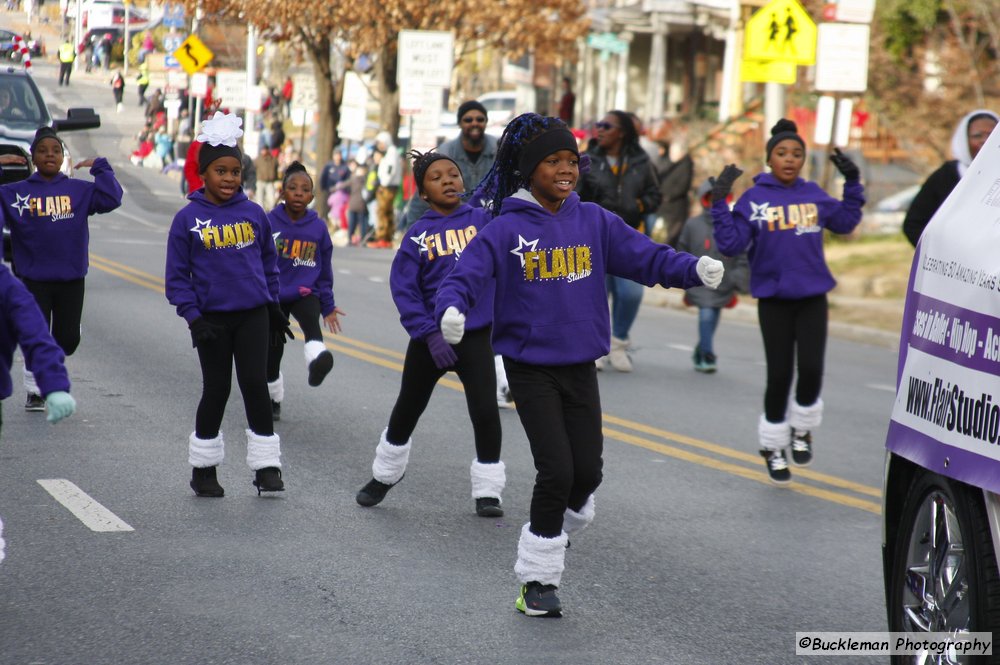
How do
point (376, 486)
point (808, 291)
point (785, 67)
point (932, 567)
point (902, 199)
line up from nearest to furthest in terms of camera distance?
point (932, 567), point (376, 486), point (808, 291), point (785, 67), point (902, 199)

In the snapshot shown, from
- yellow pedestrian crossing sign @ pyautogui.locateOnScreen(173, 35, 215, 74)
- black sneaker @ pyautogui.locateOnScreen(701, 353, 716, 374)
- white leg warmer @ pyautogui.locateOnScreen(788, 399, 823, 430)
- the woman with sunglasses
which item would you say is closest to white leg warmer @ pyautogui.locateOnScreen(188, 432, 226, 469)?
white leg warmer @ pyautogui.locateOnScreen(788, 399, 823, 430)

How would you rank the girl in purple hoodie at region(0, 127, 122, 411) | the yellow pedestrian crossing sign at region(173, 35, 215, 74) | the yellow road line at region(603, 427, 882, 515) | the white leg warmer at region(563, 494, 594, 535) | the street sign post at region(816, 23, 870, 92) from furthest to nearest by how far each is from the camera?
the street sign post at region(816, 23, 870, 92), the yellow pedestrian crossing sign at region(173, 35, 215, 74), the girl in purple hoodie at region(0, 127, 122, 411), the yellow road line at region(603, 427, 882, 515), the white leg warmer at region(563, 494, 594, 535)

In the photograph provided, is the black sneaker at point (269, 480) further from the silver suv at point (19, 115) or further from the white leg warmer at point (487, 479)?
the silver suv at point (19, 115)

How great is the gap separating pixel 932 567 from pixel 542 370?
6.45 ft

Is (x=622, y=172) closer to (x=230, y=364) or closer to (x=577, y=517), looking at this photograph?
(x=230, y=364)

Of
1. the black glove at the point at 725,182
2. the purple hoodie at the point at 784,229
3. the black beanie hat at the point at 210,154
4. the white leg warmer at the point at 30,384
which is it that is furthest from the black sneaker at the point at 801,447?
the white leg warmer at the point at 30,384

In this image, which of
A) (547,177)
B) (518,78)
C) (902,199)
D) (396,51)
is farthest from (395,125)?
(547,177)

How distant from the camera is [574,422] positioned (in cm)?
619

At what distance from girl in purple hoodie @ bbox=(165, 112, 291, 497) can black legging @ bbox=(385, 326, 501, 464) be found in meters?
0.69

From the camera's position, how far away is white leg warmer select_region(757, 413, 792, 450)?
29.2 feet

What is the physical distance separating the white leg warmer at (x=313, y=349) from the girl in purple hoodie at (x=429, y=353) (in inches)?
83.7

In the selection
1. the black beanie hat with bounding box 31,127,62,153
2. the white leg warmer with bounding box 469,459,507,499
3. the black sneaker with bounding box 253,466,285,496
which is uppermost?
the black beanie hat with bounding box 31,127,62,153

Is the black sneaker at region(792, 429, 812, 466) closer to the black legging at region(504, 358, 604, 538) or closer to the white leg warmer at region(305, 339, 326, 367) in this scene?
the white leg warmer at region(305, 339, 326, 367)

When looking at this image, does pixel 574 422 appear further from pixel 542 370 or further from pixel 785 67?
pixel 785 67
